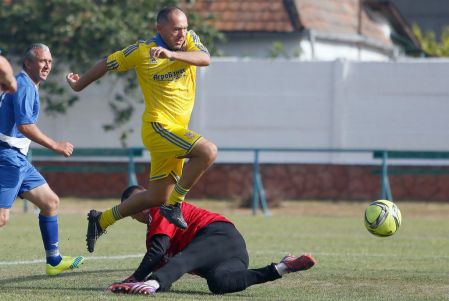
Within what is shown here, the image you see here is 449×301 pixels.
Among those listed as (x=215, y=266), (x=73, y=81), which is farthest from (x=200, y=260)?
(x=73, y=81)

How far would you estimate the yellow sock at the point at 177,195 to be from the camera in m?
9.36

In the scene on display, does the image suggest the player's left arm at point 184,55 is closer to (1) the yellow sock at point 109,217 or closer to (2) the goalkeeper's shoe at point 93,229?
(1) the yellow sock at point 109,217

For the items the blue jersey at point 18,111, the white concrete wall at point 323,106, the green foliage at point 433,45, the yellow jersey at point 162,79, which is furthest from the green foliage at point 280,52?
the blue jersey at point 18,111

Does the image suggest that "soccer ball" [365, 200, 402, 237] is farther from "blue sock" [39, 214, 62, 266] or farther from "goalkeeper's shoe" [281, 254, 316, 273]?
"blue sock" [39, 214, 62, 266]

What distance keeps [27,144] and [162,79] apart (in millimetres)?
1322

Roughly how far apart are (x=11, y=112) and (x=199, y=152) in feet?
5.40

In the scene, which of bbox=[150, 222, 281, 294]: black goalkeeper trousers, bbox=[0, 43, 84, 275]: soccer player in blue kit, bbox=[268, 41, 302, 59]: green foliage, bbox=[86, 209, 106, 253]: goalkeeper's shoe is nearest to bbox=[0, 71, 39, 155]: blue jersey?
bbox=[0, 43, 84, 275]: soccer player in blue kit

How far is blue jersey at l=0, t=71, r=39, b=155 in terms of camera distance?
9555 millimetres

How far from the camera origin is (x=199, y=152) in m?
9.58

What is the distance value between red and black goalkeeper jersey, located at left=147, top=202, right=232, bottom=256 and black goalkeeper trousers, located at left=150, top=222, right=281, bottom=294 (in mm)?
113

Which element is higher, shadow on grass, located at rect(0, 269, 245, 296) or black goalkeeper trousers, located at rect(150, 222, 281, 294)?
black goalkeeper trousers, located at rect(150, 222, 281, 294)

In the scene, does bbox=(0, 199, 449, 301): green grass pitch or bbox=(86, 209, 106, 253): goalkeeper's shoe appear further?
bbox=(86, 209, 106, 253): goalkeeper's shoe

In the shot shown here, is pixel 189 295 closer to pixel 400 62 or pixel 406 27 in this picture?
pixel 400 62

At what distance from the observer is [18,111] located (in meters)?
9.54
